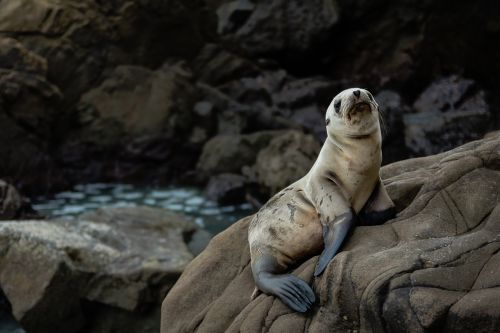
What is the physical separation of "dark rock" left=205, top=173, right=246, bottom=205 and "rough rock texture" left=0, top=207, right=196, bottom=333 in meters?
3.21

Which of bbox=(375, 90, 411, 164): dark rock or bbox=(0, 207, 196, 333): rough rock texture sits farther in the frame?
bbox=(375, 90, 411, 164): dark rock

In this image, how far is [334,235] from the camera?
3.23m

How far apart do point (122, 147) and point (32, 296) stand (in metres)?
5.89

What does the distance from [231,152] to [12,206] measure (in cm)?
361

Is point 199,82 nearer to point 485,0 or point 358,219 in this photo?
point 485,0

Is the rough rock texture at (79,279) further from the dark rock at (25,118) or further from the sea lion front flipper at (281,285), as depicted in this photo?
the dark rock at (25,118)

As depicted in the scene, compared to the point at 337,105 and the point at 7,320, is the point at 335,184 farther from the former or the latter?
the point at 7,320

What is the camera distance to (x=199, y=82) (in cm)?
1227

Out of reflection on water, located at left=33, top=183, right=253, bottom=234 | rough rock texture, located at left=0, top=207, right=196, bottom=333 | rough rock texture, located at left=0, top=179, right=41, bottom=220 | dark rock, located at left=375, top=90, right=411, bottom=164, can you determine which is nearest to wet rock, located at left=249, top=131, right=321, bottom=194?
reflection on water, located at left=33, top=183, right=253, bottom=234

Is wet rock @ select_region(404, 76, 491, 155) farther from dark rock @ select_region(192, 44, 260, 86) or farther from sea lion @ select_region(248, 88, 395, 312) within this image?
sea lion @ select_region(248, 88, 395, 312)

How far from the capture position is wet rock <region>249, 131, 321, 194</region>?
8.63 meters

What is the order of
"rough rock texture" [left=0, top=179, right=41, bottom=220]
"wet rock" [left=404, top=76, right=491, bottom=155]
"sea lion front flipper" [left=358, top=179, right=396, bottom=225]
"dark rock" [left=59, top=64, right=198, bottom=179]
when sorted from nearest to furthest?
1. "sea lion front flipper" [left=358, top=179, right=396, bottom=225]
2. "rough rock texture" [left=0, top=179, right=41, bottom=220]
3. "wet rock" [left=404, top=76, right=491, bottom=155]
4. "dark rock" [left=59, top=64, right=198, bottom=179]

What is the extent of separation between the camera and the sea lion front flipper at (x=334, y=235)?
10.3ft

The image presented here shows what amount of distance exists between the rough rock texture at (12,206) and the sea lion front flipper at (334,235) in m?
4.53
